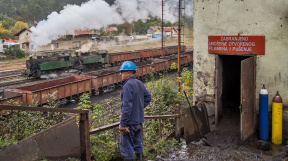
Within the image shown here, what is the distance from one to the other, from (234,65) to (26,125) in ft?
26.8

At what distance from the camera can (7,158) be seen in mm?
3605

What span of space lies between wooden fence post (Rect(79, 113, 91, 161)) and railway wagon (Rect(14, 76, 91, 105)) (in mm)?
10261

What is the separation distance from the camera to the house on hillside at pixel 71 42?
149ft

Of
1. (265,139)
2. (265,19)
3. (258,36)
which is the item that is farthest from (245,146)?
(265,19)

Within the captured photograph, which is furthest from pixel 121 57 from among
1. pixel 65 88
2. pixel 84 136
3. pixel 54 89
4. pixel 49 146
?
pixel 84 136

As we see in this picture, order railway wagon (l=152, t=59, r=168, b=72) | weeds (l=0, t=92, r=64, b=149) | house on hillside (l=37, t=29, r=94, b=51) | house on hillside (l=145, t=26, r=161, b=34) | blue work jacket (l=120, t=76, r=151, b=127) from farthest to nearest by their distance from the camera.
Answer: house on hillside (l=145, t=26, r=161, b=34), house on hillside (l=37, t=29, r=94, b=51), railway wagon (l=152, t=59, r=168, b=72), weeds (l=0, t=92, r=64, b=149), blue work jacket (l=120, t=76, r=151, b=127)

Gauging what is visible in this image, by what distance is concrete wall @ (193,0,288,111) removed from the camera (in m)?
6.85

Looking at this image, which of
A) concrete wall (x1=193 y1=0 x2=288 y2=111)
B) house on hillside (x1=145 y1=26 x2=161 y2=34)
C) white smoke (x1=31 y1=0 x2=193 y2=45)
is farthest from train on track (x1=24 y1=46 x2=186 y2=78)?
house on hillside (x1=145 y1=26 x2=161 y2=34)

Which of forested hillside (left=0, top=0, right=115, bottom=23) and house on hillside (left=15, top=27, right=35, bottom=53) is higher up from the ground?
forested hillside (left=0, top=0, right=115, bottom=23)

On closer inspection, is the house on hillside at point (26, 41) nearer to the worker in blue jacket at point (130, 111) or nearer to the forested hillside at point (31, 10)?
the forested hillside at point (31, 10)

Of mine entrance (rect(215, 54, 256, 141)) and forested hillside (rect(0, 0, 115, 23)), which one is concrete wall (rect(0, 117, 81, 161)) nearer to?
mine entrance (rect(215, 54, 256, 141))

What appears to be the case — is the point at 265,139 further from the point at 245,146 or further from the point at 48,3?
the point at 48,3

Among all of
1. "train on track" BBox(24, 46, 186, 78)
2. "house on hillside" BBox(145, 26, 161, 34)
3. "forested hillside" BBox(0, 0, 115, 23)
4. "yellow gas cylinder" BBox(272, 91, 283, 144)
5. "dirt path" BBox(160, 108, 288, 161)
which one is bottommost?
"dirt path" BBox(160, 108, 288, 161)

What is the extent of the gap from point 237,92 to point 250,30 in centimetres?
416
